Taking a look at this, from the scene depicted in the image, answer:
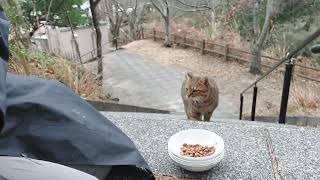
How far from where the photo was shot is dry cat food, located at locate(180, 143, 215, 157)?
1569 mm

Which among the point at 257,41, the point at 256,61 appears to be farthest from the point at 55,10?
the point at 256,61

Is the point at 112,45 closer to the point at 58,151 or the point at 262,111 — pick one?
the point at 262,111

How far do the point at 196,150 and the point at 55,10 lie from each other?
656cm

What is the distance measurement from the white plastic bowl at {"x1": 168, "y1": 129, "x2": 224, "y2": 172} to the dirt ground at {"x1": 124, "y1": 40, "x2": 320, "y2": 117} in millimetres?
4473

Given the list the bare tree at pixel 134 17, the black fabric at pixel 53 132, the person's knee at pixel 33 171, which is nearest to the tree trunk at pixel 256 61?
the bare tree at pixel 134 17

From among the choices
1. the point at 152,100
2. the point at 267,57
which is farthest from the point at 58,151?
the point at 267,57

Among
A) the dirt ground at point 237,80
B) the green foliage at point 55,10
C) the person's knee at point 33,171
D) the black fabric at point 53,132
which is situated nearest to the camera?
the person's knee at point 33,171

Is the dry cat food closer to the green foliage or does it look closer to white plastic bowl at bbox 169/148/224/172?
white plastic bowl at bbox 169/148/224/172

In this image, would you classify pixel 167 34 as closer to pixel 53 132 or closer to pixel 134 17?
pixel 134 17

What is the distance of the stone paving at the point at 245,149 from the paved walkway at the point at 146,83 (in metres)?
4.83

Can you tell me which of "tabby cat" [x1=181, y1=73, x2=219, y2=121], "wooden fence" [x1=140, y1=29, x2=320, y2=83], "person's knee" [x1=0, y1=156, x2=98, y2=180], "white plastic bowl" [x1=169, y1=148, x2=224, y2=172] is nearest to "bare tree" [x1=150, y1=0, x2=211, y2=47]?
"wooden fence" [x1=140, y1=29, x2=320, y2=83]

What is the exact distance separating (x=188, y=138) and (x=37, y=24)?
5790 millimetres

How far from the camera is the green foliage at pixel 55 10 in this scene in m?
7.08

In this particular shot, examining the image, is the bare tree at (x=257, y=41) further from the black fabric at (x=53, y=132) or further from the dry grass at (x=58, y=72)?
the black fabric at (x=53, y=132)
